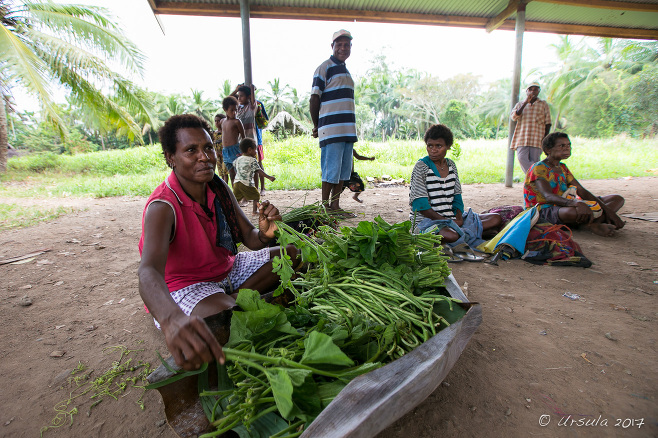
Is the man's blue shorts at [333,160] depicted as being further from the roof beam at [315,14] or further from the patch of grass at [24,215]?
the patch of grass at [24,215]

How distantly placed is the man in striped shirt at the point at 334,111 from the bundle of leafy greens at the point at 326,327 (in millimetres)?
2178

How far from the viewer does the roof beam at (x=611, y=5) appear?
19.9 ft

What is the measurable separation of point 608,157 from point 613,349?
14459mm

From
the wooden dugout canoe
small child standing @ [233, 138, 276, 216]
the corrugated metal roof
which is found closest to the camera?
the wooden dugout canoe

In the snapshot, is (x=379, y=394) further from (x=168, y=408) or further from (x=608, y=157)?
(x=608, y=157)

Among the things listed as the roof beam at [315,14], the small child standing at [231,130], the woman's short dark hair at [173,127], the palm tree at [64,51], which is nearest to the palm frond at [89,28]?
the palm tree at [64,51]

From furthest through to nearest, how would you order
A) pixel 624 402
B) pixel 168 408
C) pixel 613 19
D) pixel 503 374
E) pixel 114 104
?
pixel 114 104, pixel 613 19, pixel 503 374, pixel 624 402, pixel 168 408

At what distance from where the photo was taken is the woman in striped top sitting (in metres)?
3.29

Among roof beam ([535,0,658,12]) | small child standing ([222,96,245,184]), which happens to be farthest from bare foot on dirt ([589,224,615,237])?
small child standing ([222,96,245,184])

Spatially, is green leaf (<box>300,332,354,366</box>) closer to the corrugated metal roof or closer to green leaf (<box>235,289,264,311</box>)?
green leaf (<box>235,289,264,311</box>)

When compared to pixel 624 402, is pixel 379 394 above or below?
above

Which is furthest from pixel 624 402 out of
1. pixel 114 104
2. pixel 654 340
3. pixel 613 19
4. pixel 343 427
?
pixel 114 104

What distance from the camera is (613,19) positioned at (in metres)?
7.06
